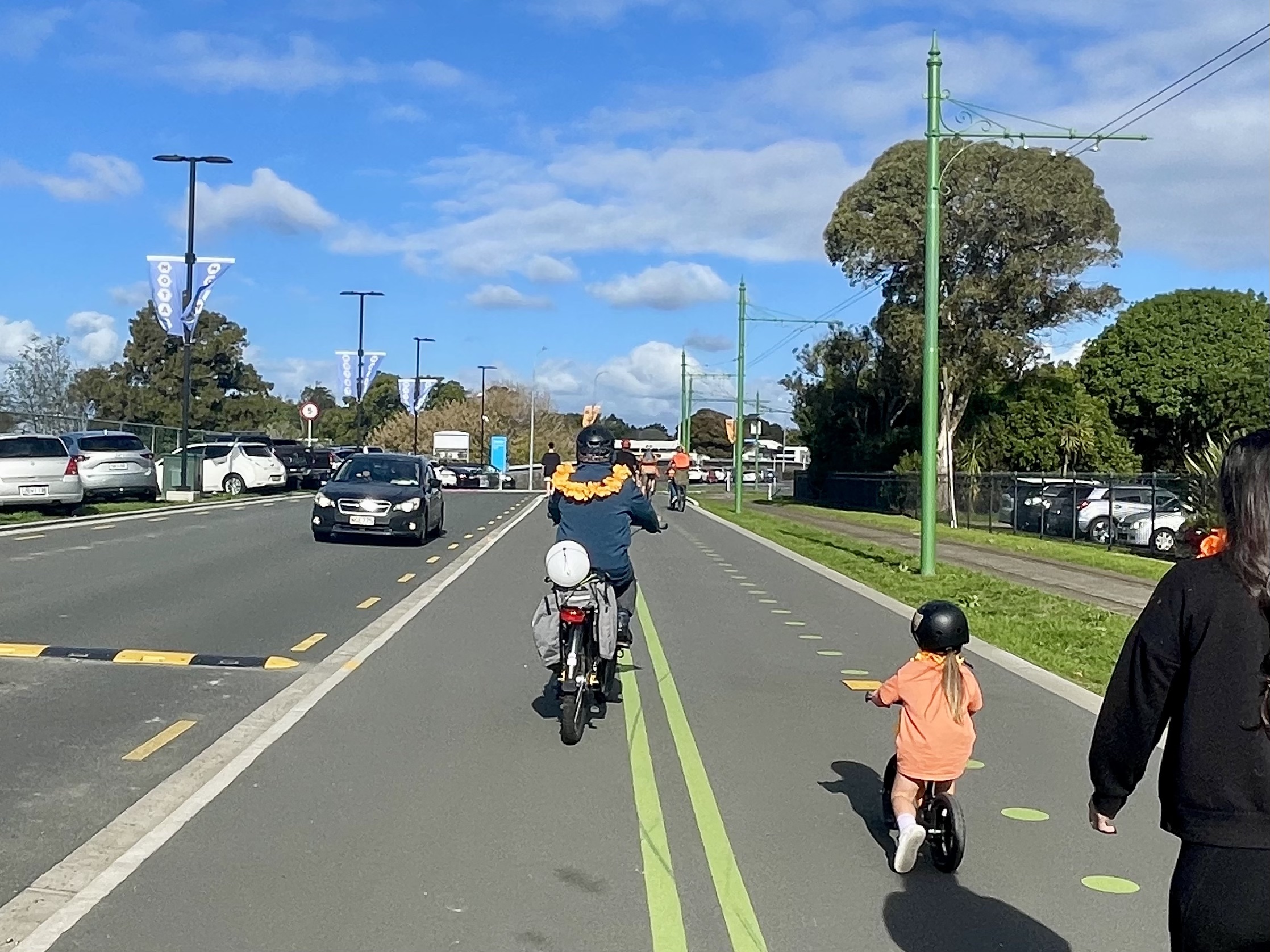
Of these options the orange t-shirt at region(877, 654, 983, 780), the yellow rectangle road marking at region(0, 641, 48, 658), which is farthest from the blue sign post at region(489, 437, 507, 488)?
the orange t-shirt at region(877, 654, 983, 780)

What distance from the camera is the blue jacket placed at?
28.7ft

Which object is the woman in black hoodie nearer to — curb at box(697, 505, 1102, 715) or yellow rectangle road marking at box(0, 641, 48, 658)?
curb at box(697, 505, 1102, 715)

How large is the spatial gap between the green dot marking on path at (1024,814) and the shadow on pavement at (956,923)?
109 centimetres

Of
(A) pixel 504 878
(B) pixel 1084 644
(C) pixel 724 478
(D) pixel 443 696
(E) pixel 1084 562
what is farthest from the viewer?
(C) pixel 724 478

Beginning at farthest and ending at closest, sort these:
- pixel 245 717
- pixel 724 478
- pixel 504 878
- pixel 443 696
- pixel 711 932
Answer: pixel 724 478 < pixel 443 696 < pixel 245 717 < pixel 504 878 < pixel 711 932

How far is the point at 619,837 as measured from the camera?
6285 mm

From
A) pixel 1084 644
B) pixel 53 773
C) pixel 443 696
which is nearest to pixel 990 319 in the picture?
pixel 1084 644

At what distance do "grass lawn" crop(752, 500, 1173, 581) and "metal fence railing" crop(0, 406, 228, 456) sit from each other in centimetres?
2092

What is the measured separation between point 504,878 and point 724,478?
92.5 meters

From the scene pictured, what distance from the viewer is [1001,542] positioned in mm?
32562

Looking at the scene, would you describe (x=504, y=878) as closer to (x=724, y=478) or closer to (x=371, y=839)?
(x=371, y=839)

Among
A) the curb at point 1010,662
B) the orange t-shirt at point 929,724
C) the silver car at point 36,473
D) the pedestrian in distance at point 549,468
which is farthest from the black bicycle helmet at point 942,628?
the silver car at point 36,473

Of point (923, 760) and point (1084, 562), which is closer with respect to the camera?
point (923, 760)

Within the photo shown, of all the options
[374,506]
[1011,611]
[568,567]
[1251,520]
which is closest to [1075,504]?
[374,506]
